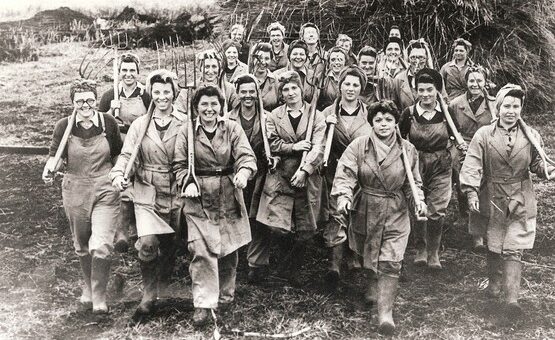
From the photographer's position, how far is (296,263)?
546 cm

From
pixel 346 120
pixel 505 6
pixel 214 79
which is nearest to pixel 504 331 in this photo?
pixel 346 120

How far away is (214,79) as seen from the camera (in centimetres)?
558

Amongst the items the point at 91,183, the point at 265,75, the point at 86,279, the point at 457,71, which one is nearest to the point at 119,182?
the point at 91,183

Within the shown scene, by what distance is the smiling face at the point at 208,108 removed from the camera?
4492 millimetres

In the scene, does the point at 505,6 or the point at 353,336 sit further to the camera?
the point at 505,6

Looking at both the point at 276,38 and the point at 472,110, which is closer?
the point at 472,110

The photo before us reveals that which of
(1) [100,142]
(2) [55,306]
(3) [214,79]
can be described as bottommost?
(2) [55,306]

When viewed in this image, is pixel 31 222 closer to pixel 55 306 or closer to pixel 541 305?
pixel 55 306

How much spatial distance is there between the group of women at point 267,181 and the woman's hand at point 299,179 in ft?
0.04

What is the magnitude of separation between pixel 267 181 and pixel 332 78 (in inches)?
50.2

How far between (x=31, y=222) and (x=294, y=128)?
303 centimetres

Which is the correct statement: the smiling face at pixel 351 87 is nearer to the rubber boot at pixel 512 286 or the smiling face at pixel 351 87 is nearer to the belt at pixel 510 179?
the belt at pixel 510 179

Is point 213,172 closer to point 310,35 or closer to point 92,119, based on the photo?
point 92,119

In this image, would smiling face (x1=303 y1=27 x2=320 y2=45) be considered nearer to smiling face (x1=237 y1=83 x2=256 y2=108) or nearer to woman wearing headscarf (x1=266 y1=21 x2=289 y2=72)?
woman wearing headscarf (x1=266 y1=21 x2=289 y2=72)
